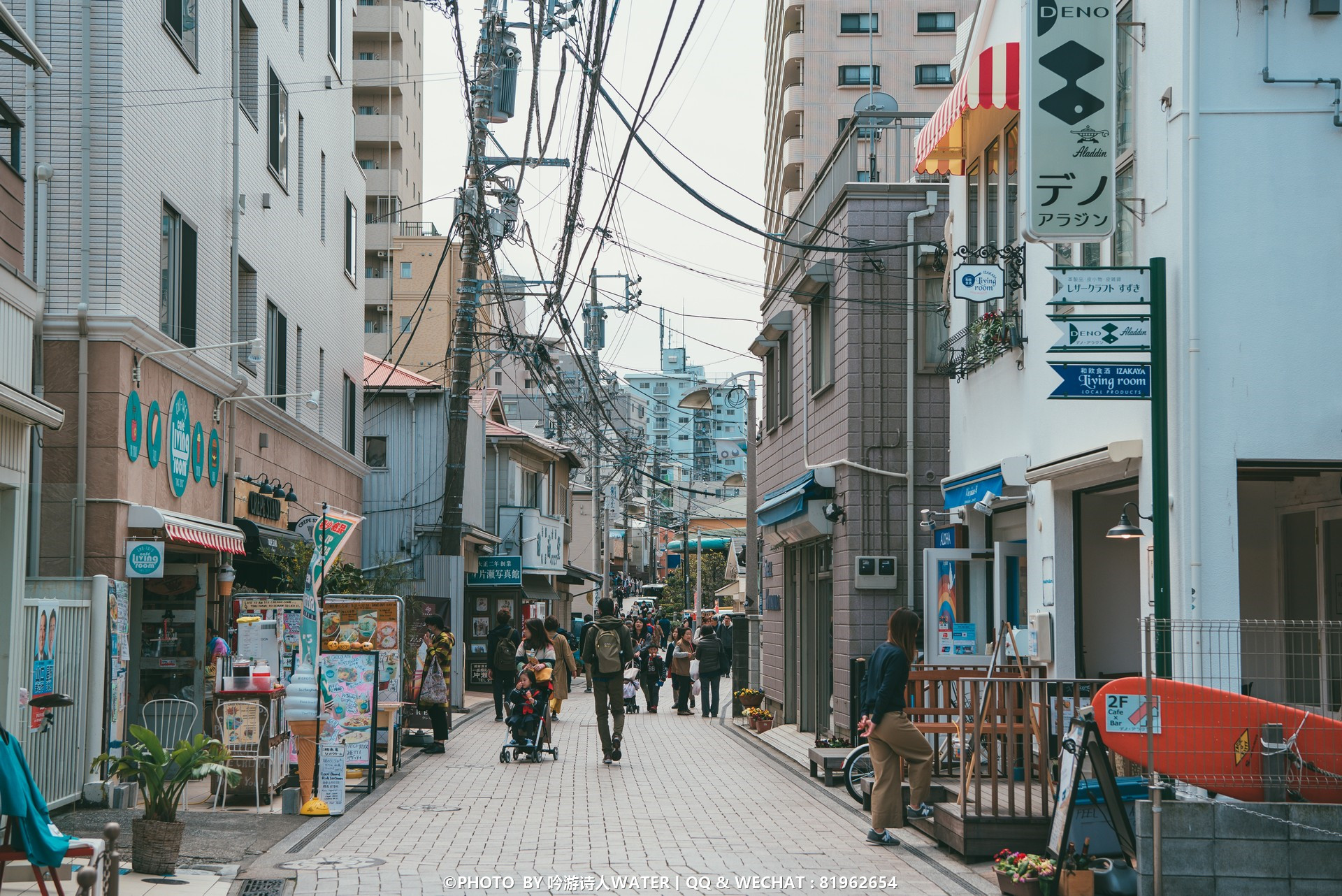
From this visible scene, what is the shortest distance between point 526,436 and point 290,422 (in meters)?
19.0

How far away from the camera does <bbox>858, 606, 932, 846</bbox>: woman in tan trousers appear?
1083 cm

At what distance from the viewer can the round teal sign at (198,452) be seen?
1650 cm

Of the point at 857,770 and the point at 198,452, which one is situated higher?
the point at 198,452

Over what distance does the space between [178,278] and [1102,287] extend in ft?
35.5

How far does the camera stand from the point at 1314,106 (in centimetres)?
1001

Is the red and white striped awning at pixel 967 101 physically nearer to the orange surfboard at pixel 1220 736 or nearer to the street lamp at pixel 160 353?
the orange surfboard at pixel 1220 736

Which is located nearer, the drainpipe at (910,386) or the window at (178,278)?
the window at (178,278)

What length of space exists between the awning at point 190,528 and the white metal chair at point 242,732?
2.00m

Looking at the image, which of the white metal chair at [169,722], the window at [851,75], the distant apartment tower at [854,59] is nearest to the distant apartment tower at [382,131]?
the distant apartment tower at [854,59]

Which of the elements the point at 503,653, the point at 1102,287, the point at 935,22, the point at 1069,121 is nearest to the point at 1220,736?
the point at 1102,287

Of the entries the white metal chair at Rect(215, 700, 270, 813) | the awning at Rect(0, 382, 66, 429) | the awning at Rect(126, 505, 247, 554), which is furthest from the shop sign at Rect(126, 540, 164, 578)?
the awning at Rect(0, 382, 66, 429)

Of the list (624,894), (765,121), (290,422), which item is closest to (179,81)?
(290,422)

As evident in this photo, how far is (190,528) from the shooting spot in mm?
15031

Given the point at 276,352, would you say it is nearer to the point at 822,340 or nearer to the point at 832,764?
the point at 822,340
